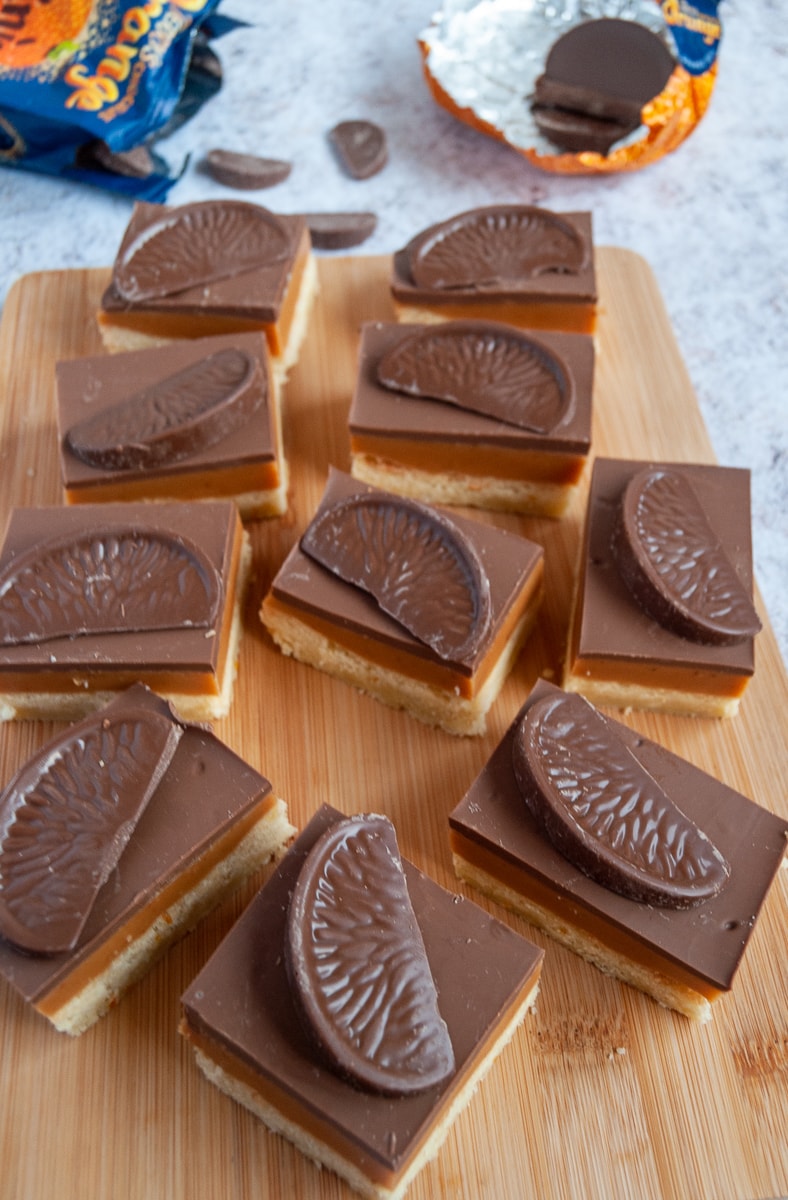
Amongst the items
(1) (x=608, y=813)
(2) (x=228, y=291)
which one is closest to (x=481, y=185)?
(2) (x=228, y=291)

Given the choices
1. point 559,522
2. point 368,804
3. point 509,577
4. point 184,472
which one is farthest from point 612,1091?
point 184,472

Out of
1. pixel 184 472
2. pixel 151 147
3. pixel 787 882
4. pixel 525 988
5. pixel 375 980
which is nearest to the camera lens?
pixel 375 980

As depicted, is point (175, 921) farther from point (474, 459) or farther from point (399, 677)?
point (474, 459)

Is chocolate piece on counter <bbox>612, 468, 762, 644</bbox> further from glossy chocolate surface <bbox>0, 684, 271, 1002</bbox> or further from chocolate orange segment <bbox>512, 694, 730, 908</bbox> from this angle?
glossy chocolate surface <bbox>0, 684, 271, 1002</bbox>

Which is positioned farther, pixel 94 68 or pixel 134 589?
pixel 94 68

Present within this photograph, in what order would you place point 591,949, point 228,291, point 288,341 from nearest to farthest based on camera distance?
point 591,949
point 228,291
point 288,341

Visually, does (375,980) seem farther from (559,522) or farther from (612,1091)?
(559,522)

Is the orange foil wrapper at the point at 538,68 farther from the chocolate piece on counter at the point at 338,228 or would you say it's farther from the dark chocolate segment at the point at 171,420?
the dark chocolate segment at the point at 171,420
